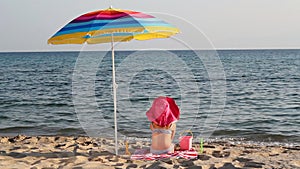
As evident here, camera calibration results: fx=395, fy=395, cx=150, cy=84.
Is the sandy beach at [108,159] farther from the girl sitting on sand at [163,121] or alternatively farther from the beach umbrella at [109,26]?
the beach umbrella at [109,26]

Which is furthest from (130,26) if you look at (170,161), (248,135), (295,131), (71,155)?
(295,131)

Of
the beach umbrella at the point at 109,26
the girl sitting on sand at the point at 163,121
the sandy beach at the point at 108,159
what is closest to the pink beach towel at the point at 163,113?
the girl sitting on sand at the point at 163,121

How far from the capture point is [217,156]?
672 cm

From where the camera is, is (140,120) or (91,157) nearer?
(91,157)

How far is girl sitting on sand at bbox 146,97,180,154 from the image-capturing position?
639 centimetres

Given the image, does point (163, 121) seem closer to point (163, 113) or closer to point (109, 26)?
point (163, 113)

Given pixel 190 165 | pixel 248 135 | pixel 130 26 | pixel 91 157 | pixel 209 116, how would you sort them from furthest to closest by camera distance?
pixel 209 116, pixel 248 135, pixel 91 157, pixel 190 165, pixel 130 26

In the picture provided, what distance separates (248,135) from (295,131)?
5.26 feet

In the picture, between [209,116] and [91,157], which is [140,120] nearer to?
[209,116]

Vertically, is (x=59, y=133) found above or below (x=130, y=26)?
below

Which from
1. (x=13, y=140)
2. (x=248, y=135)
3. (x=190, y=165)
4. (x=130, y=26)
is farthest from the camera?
(x=248, y=135)

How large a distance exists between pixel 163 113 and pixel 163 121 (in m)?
0.15

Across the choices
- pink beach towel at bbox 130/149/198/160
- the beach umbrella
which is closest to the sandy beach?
pink beach towel at bbox 130/149/198/160

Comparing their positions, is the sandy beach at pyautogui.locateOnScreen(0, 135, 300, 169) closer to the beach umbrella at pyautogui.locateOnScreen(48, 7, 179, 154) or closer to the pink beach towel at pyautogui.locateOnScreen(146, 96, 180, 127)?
the pink beach towel at pyautogui.locateOnScreen(146, 96, 180, 127)
